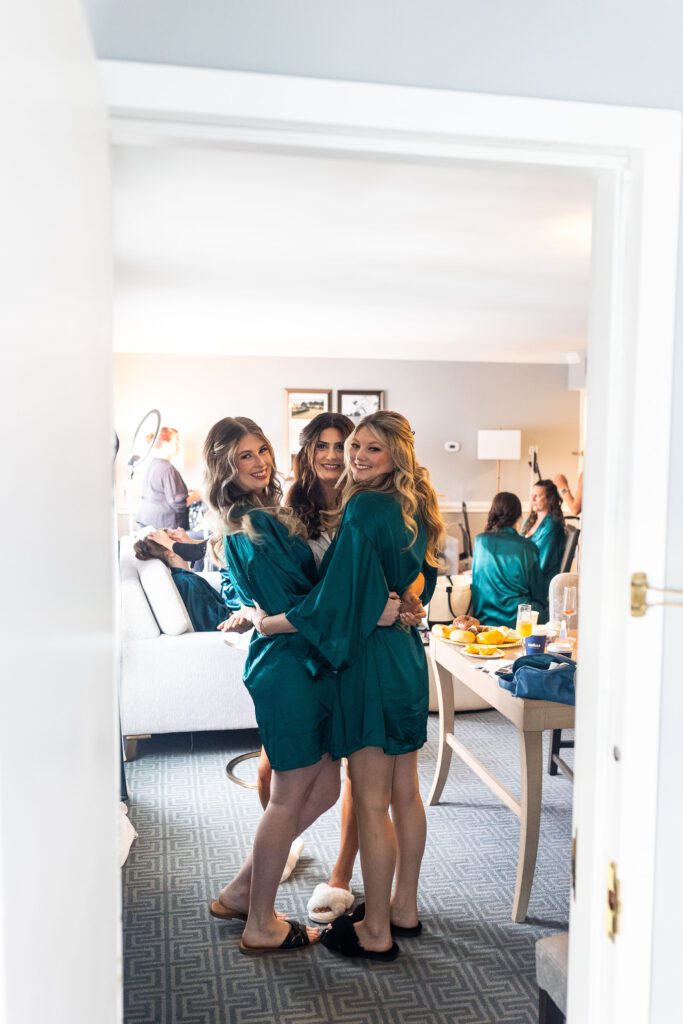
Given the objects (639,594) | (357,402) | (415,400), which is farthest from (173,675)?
(415,400)

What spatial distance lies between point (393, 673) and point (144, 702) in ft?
7.23

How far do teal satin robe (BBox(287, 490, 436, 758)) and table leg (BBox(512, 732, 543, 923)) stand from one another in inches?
17.7

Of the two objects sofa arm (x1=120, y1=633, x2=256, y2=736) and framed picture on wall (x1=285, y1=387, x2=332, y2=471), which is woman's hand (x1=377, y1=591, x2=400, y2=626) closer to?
sofa arm (x1=120, y1=633, x2=256, y2=736)

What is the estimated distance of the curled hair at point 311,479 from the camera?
9.85 ft

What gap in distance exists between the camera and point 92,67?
1.12 meters

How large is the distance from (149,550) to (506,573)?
208 cm

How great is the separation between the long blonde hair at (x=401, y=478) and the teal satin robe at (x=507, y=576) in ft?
8.07

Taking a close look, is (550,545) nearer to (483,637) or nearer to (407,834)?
(483,637)

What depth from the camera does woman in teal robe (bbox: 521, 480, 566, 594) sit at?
6320 mm

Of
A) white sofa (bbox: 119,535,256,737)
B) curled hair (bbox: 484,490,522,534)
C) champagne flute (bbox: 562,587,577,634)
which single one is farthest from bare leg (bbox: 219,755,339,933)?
curled hair (bbox: 484,490,522,534)

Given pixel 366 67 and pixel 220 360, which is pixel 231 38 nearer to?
pixel 366 67

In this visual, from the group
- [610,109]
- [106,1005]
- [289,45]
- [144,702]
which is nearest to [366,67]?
[289,45]

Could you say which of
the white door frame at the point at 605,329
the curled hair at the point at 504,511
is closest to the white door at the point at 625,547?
the white door frame at the point at 605,329

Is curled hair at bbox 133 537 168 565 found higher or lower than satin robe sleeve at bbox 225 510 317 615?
lower
